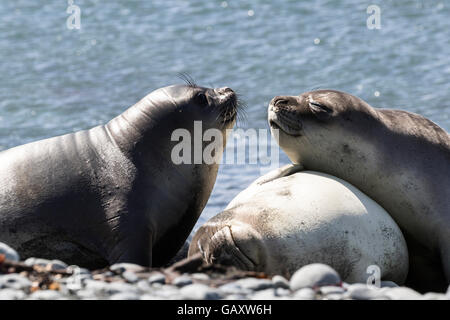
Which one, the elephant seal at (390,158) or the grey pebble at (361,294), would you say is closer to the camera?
the grey pebble at (361,294)

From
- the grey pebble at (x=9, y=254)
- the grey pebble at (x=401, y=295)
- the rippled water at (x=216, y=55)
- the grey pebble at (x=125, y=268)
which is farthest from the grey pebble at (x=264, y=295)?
the rippled water at (x=216, y=55)

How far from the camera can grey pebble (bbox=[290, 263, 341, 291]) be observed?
16.1 ft

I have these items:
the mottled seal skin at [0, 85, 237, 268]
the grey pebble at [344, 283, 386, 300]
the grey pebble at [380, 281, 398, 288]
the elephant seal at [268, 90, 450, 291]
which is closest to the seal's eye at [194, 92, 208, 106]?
the mottled seal skin at [0, 85, 237, 268]

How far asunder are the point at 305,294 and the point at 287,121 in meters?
2.00

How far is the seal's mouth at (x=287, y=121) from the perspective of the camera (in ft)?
21.2

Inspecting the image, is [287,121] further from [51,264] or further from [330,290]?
[51,264]

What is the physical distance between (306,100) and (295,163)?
444mm

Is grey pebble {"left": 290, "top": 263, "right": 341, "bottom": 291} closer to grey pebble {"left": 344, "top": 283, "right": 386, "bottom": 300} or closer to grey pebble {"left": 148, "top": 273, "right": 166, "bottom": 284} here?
grey pebble {"left": 344, "top": 283, "right": 386, "bottom": 300}

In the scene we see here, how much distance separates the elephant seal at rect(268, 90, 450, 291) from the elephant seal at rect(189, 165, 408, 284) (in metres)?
0.18

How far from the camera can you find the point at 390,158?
6.28m

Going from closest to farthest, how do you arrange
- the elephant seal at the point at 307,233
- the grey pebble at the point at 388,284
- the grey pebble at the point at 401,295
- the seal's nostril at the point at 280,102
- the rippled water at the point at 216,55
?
the grey pebble at the point at 401,295
the elephant seal at the point at 307,233
the grey pebble at the point at 388,284
the seal's nostril at the point at 280,102
the rippled water at the point at 216,55

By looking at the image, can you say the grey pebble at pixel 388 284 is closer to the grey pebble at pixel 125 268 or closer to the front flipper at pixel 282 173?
the front flipper at pixel 282 173

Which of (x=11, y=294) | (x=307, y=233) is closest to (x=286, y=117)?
(x=307, y=233)
